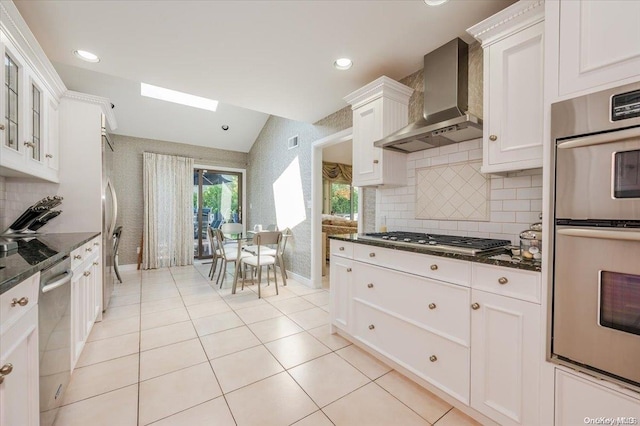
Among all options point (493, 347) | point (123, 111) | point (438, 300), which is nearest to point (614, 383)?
point (493, 347)

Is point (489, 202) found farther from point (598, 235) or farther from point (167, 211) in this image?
point (167, 211)

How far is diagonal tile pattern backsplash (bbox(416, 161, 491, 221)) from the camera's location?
6.59 ft

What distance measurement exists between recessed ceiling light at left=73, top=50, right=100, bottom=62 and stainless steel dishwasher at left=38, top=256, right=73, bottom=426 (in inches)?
74.0

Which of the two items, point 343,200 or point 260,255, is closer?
point 260,255

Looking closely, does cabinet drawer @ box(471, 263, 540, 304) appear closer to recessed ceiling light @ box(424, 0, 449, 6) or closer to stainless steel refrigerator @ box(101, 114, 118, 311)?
recessed ceiling light @ box(424, 0, 449, 6)

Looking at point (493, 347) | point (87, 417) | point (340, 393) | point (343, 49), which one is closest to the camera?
point (493, 347)

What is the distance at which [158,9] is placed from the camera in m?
1.78

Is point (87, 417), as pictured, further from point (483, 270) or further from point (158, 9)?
point (158, 9)

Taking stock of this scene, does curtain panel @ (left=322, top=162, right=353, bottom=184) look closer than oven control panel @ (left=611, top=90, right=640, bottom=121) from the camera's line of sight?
No

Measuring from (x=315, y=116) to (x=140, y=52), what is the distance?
209cm

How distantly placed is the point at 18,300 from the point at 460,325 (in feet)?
6.56

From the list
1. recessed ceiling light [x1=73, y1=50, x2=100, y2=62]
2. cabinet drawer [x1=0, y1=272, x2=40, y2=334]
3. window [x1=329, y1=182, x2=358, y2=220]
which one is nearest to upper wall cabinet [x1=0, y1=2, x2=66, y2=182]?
recessed ceiling light [x1=73, y1=50, x2=100, y2=62]

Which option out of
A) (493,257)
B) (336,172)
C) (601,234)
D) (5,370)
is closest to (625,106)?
(601,234)

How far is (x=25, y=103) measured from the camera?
1869 mm
